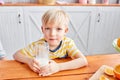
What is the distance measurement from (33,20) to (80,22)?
26.0 inches

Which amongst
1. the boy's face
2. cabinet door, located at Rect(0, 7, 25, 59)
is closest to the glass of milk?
the boy's face

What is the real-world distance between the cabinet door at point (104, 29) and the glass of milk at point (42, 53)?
1741 mm

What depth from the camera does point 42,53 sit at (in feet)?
3.25

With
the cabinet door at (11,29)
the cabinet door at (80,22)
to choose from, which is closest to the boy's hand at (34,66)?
the cabinet door at (11,29)

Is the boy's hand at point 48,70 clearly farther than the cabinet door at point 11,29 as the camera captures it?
No

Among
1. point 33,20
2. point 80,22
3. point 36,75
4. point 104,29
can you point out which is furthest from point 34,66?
point 104,29

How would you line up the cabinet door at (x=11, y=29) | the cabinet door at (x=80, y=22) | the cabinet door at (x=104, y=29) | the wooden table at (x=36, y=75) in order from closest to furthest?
1. the wooden table at (x=36, y=75)
2. the cabinet door at (x=11, y=29)
3. the cabinet door at (x=80, y=22)
4. the cabinet door at (x=104, y=29)

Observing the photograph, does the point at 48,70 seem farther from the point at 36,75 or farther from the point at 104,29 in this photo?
the point at 104,29

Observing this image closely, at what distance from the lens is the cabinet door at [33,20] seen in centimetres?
233

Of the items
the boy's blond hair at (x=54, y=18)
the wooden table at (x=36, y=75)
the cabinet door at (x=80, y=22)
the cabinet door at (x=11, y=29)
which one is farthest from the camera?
the cabinet door at (x=80, y=22)

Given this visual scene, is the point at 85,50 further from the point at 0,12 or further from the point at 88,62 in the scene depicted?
the point at 88,62

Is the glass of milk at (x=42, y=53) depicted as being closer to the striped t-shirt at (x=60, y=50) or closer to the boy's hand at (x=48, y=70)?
the boy's hand at (x=48, y=70)

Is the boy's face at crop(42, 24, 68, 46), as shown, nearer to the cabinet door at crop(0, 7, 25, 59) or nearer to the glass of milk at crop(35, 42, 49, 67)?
the glass of milk at crop(35, 42, 49, 67)

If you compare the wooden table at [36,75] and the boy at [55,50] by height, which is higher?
the boy at [55,50]
